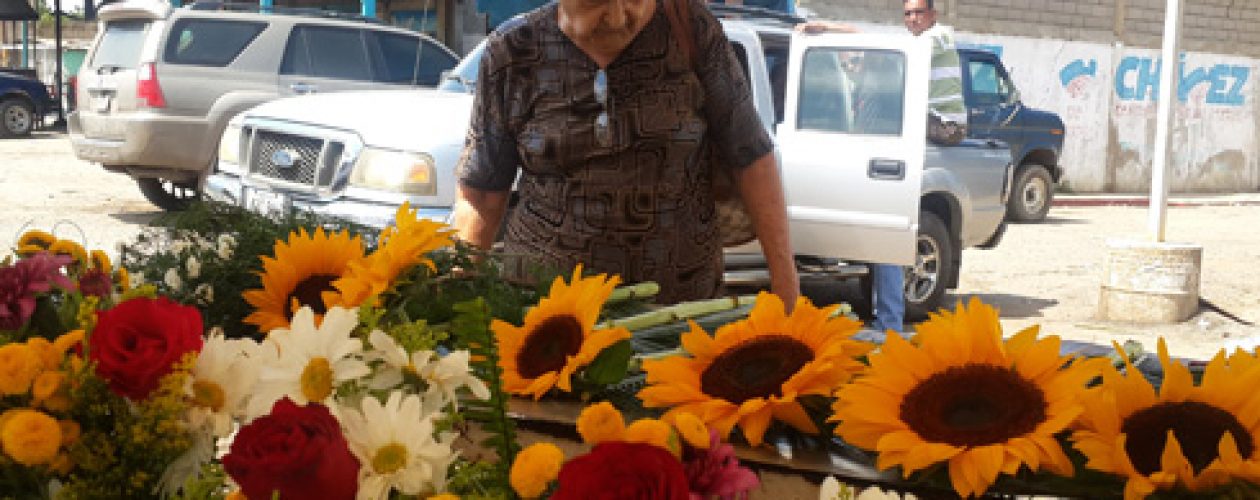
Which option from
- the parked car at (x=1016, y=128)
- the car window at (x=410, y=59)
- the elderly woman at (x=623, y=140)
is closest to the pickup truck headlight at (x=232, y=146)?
the car window at (x=410, y=59)

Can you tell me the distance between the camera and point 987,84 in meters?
16.5

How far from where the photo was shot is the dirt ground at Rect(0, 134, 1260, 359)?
9391 mm

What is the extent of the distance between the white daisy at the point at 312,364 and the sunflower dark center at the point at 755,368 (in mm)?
426

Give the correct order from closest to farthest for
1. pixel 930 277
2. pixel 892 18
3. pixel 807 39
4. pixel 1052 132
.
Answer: pixel 807 39, pixel 930 277, pixel 1052 132, pixel 892 18

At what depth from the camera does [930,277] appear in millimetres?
9430

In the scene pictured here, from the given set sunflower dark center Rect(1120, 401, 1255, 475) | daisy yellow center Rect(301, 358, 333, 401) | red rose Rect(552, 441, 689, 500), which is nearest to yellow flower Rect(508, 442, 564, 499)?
red rose Rect(552, 441, 689, 500)

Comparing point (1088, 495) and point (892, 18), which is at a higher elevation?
point (892, 18)

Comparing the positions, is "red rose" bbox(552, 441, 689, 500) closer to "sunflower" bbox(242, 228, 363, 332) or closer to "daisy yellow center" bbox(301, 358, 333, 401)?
"daisy yellow center" bbox(301, 358, 333, 401)

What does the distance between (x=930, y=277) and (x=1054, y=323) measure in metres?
1.10

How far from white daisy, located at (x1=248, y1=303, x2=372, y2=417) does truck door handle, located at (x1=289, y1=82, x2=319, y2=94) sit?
1090 centimetres

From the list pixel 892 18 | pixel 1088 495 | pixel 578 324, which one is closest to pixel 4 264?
pixel 578 324

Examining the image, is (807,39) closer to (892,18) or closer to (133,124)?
(133,124)

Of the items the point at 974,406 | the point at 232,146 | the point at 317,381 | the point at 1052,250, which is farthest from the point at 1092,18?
the point at 317,381

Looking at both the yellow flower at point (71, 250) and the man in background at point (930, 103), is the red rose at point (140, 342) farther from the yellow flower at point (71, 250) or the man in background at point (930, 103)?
the man in background at point (930, 103)
